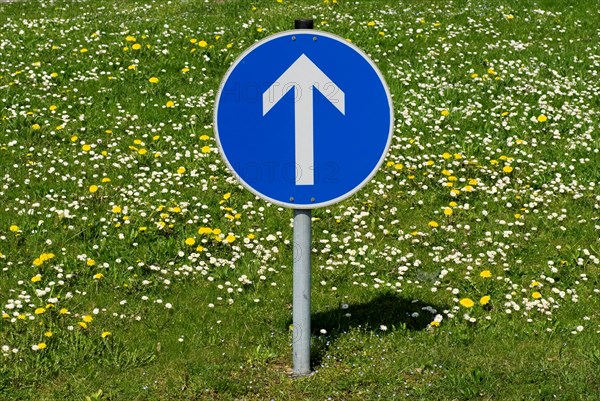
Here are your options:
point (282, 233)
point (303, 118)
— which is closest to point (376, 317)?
point (282, 233)

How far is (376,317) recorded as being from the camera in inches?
243

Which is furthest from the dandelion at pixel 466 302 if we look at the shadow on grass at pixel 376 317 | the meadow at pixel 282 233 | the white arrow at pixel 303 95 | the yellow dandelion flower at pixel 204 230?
the yellow dandelion flower at pixel 204 230

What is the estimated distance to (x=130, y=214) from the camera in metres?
7.79

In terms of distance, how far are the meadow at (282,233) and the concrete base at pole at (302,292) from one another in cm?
13

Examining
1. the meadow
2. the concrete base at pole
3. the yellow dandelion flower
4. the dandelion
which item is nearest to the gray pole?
Answer: the concrete base at pole

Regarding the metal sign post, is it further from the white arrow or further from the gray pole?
the gray pole

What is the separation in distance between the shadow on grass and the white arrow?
4.30 ft

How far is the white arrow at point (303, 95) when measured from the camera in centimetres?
500

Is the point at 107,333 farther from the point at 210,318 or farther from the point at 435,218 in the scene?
the point at 435,218

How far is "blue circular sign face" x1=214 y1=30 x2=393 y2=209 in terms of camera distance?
500 centimetres

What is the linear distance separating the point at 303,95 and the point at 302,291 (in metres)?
1.12

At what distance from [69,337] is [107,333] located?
24 cm

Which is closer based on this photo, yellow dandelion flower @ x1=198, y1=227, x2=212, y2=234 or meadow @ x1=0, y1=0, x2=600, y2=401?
meadow @ x1=0, y1=0, x2=600, y2=401

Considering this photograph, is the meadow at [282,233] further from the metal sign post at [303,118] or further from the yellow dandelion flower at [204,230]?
the metal sign post at [303,118]
